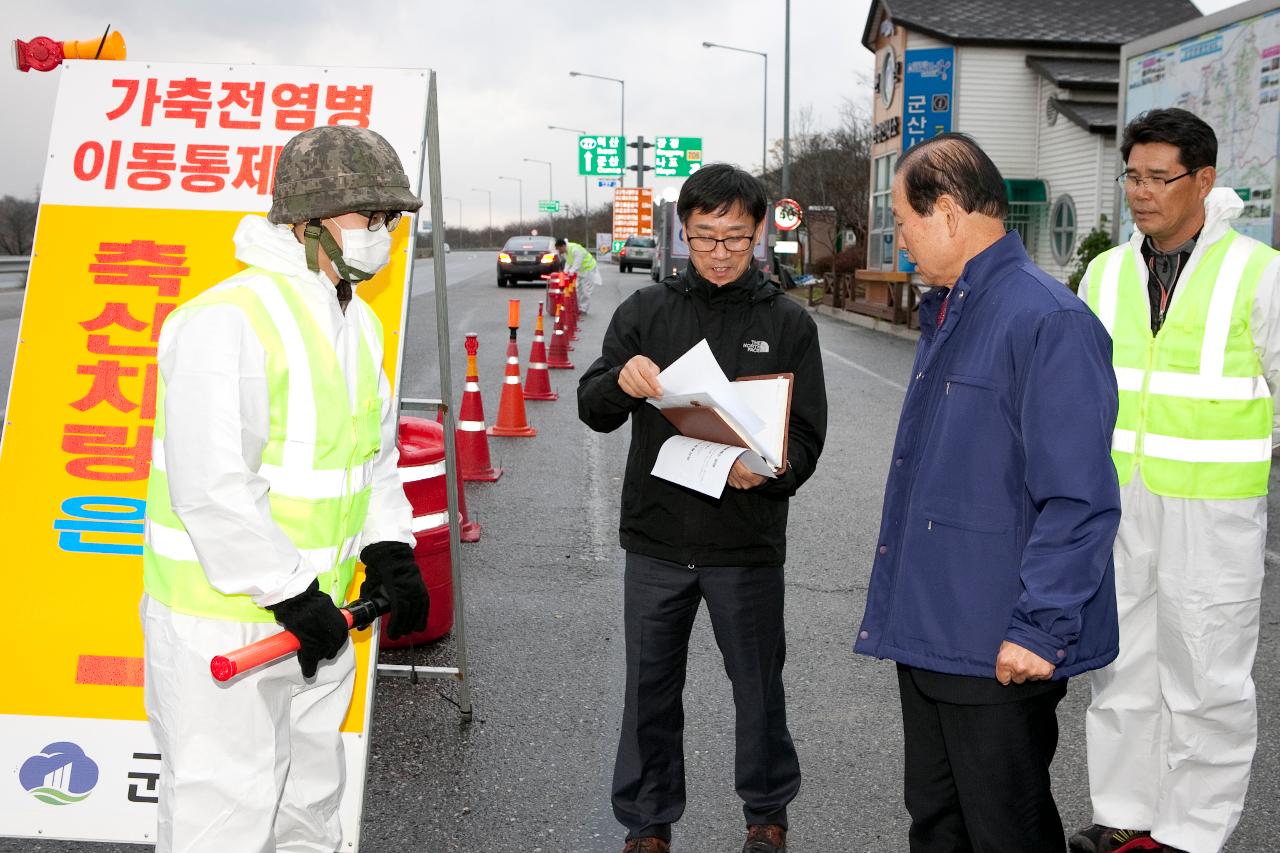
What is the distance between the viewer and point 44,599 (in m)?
3.70

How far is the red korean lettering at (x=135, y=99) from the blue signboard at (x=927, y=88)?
1023 inches

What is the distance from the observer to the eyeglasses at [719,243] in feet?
11.3

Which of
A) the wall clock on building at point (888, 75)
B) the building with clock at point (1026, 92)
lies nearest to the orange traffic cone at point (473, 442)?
the building with clock at point (1026, 92)

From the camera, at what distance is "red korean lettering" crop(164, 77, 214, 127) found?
13.7 ft

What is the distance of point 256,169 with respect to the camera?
411 cm

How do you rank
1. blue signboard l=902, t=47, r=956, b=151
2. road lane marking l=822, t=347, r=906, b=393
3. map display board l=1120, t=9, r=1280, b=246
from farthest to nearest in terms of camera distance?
blue signboard l=902, t=47, r=956, b=151, road lane marking l=822, t=347, r=906, b=393, map display board l=1120, t=9, r=1280, b=246

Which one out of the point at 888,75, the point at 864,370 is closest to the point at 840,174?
the point at 888,75

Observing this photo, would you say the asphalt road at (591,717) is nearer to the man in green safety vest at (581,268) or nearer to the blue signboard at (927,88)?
the man in green safety vest at (581,268)

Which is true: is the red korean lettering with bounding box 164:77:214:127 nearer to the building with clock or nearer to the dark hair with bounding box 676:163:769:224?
the dark hair with bounding box 676:163:769:224

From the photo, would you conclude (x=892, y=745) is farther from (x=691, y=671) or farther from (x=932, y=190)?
(x=932, y=190)

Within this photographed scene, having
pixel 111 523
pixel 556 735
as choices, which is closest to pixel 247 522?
pixel 111 523

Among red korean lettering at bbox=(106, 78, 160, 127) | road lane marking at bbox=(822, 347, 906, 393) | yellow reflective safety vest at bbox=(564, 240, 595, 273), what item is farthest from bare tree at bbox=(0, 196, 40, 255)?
red korean lettering at bbox=(106, 78, 160, 127)

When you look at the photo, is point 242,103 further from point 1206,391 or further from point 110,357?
point 1206,391

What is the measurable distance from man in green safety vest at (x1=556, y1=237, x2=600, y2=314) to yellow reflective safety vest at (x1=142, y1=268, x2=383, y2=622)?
76.1 ft
